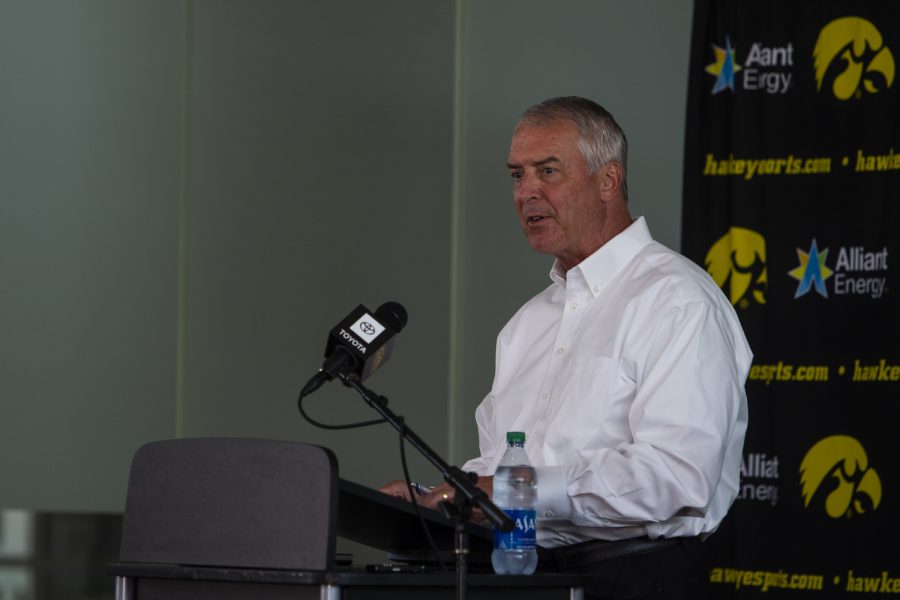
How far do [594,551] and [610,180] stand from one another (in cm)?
88

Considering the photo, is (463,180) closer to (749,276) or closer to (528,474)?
(749,276)

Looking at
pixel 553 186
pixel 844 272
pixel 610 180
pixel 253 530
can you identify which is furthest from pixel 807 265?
pixel 253 530

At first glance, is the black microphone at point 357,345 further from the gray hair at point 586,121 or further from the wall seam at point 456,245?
the wall seam at point 456,245

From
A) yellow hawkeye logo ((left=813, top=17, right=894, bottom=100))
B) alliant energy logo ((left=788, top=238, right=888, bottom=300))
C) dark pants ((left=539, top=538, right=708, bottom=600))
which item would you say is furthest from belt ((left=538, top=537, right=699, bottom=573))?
yellow hawkeye logo ((left=813, top=17, right=894, bottom=100))

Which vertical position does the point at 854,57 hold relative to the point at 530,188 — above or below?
above

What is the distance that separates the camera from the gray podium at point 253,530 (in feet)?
5.73

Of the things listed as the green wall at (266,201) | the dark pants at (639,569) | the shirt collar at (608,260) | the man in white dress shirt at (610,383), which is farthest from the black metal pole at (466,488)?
the green wall at (266,201)

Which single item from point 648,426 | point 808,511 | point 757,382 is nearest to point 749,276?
point 757,382

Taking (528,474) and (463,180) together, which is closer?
(528,474)

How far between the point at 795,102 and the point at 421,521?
3221mm

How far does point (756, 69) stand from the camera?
15.5 ft

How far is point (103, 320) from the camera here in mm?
5316

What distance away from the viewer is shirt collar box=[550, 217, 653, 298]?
2682 mm

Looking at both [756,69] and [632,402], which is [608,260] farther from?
[756,69]
